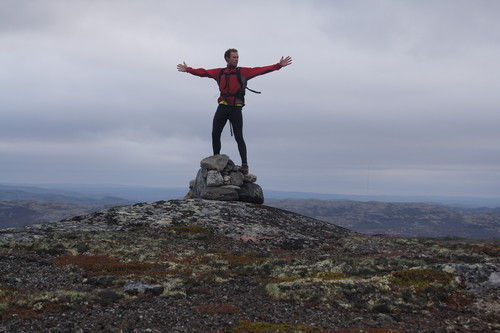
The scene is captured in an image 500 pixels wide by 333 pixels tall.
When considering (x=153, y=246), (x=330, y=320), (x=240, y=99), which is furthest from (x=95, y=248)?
(x=240, y=99)

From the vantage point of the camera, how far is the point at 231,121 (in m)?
29.0

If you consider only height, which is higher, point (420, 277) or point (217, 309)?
point (420, 277)

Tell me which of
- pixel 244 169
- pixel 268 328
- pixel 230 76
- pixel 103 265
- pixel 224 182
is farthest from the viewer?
pixel 244 169

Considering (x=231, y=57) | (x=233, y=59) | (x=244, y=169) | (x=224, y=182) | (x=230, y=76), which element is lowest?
(x=224, y=182)

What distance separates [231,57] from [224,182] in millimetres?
9804

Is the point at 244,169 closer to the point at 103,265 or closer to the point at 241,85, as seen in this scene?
the point at 241,85

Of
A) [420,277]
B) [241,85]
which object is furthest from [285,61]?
[420,277]

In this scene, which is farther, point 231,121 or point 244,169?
point 244,169

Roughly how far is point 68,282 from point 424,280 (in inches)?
461

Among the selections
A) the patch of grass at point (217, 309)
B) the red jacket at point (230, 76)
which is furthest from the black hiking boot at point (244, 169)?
the patch of grass at point (217, 309)

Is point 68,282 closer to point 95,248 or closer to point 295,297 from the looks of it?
point 95,248

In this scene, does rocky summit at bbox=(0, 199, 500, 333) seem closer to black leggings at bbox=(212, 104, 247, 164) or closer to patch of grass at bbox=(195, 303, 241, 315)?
patch of grass at bbox=(195, 303, 241, 315)

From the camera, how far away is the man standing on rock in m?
27.3

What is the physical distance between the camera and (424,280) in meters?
12.0
